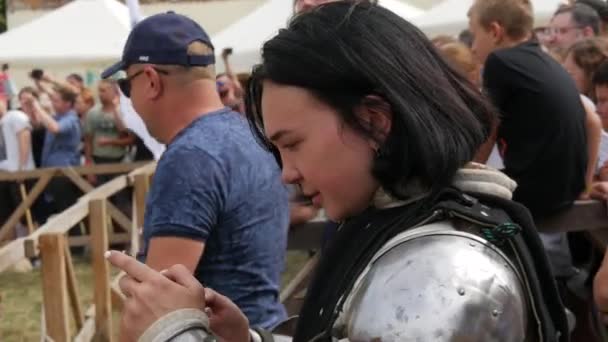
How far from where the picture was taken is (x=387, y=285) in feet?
4.13

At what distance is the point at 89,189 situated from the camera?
9000mm

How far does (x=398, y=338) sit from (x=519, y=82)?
257cm

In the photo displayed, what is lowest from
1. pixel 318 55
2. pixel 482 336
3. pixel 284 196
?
pixel 284 196

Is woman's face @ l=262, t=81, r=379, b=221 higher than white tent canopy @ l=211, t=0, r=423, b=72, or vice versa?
woman's face @ l=262, t=81, r=379, b=221

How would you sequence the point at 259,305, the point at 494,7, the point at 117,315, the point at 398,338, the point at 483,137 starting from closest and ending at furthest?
the point at 398,338 < the point at 483,137 < the point at 259,305 < the point at 494,7 < the point at 117,315

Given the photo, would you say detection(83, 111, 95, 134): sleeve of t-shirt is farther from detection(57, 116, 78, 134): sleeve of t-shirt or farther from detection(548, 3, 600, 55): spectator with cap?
detection(548, 3, 600, 55): spectator with cap

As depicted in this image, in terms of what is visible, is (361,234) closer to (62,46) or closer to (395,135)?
(395,135)

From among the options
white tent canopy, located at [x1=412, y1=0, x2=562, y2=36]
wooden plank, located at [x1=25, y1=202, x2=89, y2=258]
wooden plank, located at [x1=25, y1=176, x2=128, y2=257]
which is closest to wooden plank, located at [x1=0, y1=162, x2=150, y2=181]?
wooden plank, located at [x1=25, y1=176, x2=128, y2=257]

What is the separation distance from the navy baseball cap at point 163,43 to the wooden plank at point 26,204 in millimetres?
6911

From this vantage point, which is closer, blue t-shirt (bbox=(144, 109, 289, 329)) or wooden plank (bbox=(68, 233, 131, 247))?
blue t-shirt (bbox=(144, 109, 289, 329))

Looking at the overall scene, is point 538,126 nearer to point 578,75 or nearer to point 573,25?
point 578,75

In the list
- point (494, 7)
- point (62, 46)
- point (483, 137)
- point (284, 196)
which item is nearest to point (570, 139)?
point (494, 7)

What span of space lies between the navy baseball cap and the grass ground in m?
3.89

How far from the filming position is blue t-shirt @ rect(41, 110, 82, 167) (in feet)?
32.0
